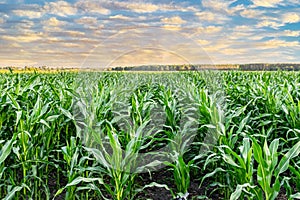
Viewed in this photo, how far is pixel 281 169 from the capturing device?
95.7 inches

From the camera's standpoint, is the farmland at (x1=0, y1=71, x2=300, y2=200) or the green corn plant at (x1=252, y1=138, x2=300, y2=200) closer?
the green corn plant at (x1=252, y1=138, x2=300, y2=200)

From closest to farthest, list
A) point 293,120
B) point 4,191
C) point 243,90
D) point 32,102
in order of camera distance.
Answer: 1. point 4,191
2. point 293,120
3. point 32,102
4. point 243,90

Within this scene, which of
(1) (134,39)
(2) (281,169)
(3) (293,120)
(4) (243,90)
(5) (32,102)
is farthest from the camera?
(4) (243,90)

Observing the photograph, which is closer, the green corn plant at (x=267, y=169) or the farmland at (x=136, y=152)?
the green corn plant at (x=267, y=169)

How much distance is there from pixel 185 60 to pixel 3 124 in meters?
2.76

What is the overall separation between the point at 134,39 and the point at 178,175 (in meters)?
2.87

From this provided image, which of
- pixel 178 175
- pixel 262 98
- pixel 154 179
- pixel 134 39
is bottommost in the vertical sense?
pixel 154 179

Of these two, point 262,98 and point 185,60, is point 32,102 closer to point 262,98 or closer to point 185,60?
point 185,60

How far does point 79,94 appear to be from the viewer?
410 centimetres

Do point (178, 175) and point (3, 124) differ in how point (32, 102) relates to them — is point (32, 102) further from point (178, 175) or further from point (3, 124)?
point (178, 175)

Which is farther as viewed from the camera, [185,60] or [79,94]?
[185,60]

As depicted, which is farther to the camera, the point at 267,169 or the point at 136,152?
the point at 136,152

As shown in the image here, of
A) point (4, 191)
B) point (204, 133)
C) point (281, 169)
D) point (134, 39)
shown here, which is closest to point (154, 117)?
point (204, 133)

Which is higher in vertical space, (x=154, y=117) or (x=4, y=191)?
(x=154, y=117)
